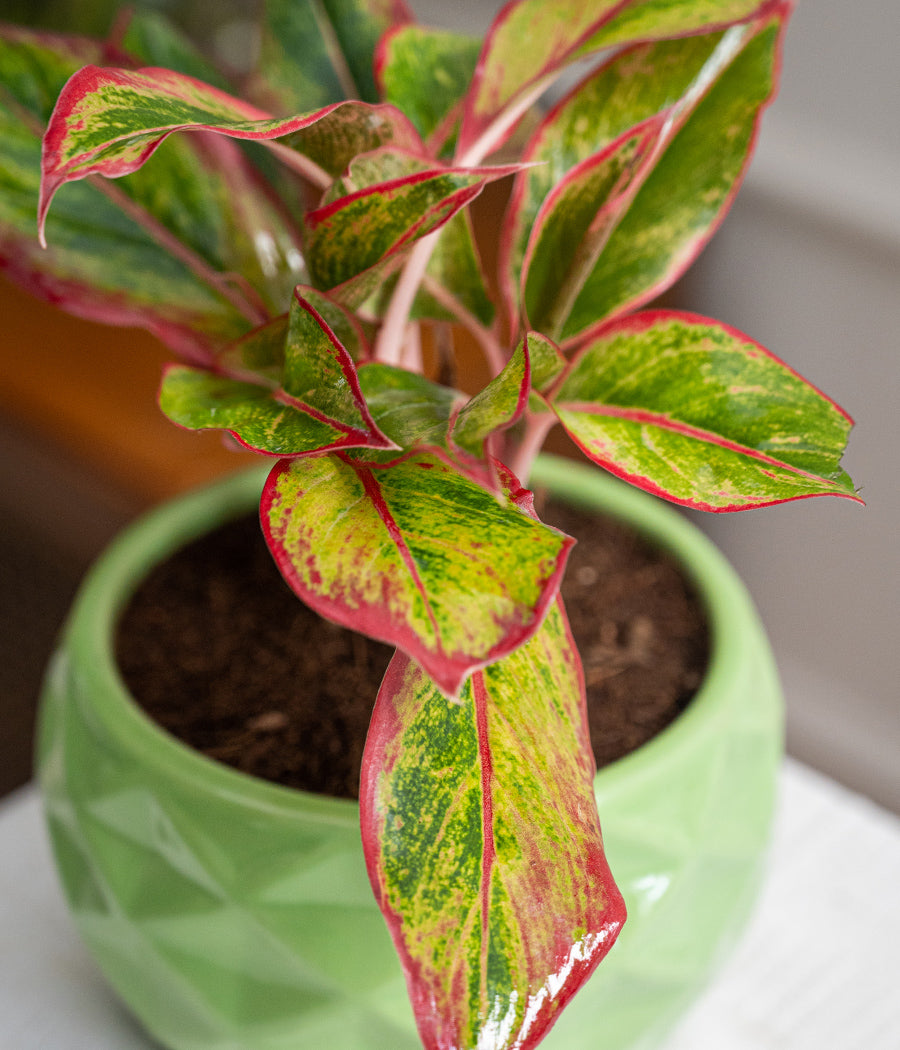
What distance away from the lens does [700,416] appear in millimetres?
311

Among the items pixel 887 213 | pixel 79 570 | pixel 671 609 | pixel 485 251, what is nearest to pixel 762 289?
pixel 887 213

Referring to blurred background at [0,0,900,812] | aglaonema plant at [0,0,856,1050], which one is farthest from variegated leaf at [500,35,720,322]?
blurred background at [0,0,900,812]

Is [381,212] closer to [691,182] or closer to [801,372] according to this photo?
[691,182]

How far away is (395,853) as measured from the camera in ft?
0.87

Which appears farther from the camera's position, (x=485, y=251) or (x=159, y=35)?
(x=485, y=251)

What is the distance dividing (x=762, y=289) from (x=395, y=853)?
2.89 feet

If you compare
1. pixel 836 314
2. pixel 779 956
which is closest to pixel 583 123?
pixel 779 956

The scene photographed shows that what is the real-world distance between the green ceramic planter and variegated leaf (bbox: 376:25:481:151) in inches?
9.0

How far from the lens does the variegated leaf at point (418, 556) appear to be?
0.22 meters

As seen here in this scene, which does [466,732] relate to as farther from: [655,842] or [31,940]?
[31,940]

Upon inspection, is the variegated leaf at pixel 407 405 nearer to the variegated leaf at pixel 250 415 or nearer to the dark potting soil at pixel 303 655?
the variegated leaf at pixel 250 415

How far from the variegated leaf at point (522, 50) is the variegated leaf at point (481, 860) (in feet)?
0.66

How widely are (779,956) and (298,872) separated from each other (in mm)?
308

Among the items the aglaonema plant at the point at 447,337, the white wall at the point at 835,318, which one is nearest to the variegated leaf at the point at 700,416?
the aglaonema plant at the point at 447,337
